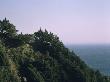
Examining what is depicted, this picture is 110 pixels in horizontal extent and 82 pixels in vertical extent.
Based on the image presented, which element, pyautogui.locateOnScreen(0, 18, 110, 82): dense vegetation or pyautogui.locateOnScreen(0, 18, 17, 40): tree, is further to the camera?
pyautogui.locateOnScreen(0, 18, 17, 40): tree

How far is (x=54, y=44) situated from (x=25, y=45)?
526cm

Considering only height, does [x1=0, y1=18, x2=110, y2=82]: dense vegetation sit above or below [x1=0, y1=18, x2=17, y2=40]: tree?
below

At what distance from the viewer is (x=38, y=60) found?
2357 inches

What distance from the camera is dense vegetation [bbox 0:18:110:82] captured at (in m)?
55.1

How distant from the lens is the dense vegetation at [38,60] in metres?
55.1

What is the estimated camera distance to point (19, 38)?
61.8 m

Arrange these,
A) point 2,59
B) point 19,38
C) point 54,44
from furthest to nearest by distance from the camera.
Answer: point 54,44
point 19,38
point 2,59

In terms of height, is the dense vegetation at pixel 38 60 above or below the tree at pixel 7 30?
below

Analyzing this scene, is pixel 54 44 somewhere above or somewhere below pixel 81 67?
above

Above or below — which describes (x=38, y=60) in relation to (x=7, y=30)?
below

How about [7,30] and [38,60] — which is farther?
[7,30]

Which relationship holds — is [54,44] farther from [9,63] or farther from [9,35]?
[9,63]

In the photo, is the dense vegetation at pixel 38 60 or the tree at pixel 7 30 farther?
the tree at pixel 7 30

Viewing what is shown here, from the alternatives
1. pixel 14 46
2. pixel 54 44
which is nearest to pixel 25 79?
pixel 14 46
